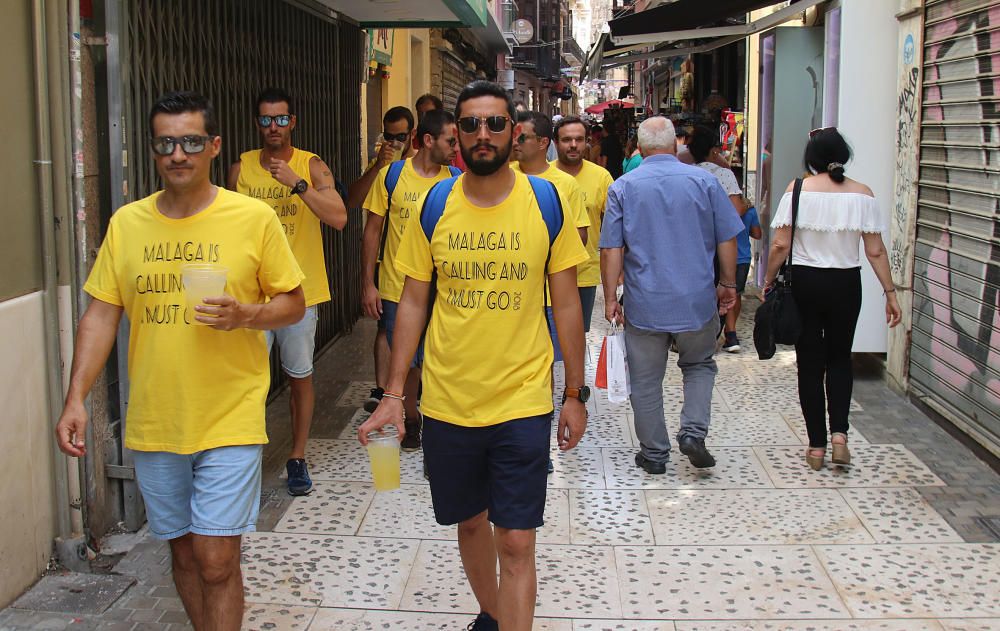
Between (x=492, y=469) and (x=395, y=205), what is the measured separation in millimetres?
2820

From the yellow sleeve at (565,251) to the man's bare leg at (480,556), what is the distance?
34.1 inches

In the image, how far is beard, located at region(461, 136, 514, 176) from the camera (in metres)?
3.38

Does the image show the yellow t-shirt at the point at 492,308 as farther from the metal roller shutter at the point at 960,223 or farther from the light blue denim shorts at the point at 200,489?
the metal roller shutter at the point at 960,223

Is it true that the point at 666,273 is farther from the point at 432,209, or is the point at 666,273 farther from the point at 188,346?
the point at 188,346

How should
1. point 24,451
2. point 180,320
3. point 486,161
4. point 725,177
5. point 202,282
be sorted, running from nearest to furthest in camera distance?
point 202,282 < point 180,320 < point 486,161 < point 24,451 < point 725,177

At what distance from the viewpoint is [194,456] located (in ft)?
11.0

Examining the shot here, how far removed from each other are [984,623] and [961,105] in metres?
3.54

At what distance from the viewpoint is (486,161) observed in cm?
338

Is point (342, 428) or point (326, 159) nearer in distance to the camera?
point (342, 428)

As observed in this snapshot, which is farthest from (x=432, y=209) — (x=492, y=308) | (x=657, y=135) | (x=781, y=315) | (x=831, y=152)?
(x=831, y=152)

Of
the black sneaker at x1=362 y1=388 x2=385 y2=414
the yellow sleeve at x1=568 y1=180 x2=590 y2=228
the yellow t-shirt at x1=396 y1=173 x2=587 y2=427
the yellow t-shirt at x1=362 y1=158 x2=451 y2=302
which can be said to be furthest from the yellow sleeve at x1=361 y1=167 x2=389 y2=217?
the yellow t-shirt at x1=396 y1=173 x2=587 y2=427

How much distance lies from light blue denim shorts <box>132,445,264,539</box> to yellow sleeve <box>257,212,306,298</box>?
20.1 inches

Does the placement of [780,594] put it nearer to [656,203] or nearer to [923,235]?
[656,203]

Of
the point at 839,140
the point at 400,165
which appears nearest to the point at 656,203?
the point at 839,140
